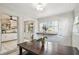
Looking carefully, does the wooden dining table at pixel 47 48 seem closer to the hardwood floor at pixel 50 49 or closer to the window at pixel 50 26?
the hardwood floor at pixel 50 49

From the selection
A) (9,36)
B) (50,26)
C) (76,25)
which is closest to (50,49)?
(50,26)

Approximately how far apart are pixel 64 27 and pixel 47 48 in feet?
1.51

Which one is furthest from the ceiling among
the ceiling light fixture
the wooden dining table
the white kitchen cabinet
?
the wooden dining table

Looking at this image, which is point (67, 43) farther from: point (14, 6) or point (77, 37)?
point (14, 6)

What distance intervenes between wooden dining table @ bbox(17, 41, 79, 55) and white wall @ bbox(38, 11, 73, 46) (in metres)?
0.09

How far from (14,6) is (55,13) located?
701 mm

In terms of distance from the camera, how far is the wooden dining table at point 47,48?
1674mm

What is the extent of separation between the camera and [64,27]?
169cm

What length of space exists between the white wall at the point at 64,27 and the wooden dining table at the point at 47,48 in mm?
87

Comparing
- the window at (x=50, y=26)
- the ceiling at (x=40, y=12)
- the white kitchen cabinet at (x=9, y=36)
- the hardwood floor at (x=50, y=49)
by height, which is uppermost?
the ceiling at (x=40, y=12)

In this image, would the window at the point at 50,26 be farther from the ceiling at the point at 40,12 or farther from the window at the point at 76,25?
the window at the point at 76,25

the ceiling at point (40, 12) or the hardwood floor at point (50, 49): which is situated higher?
the ceiling at point (40, 12)

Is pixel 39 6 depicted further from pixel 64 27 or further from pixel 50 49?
pixel 50 49

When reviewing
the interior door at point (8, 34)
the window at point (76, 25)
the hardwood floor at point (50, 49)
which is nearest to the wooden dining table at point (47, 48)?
the hardwood floor at point (50, 49)
